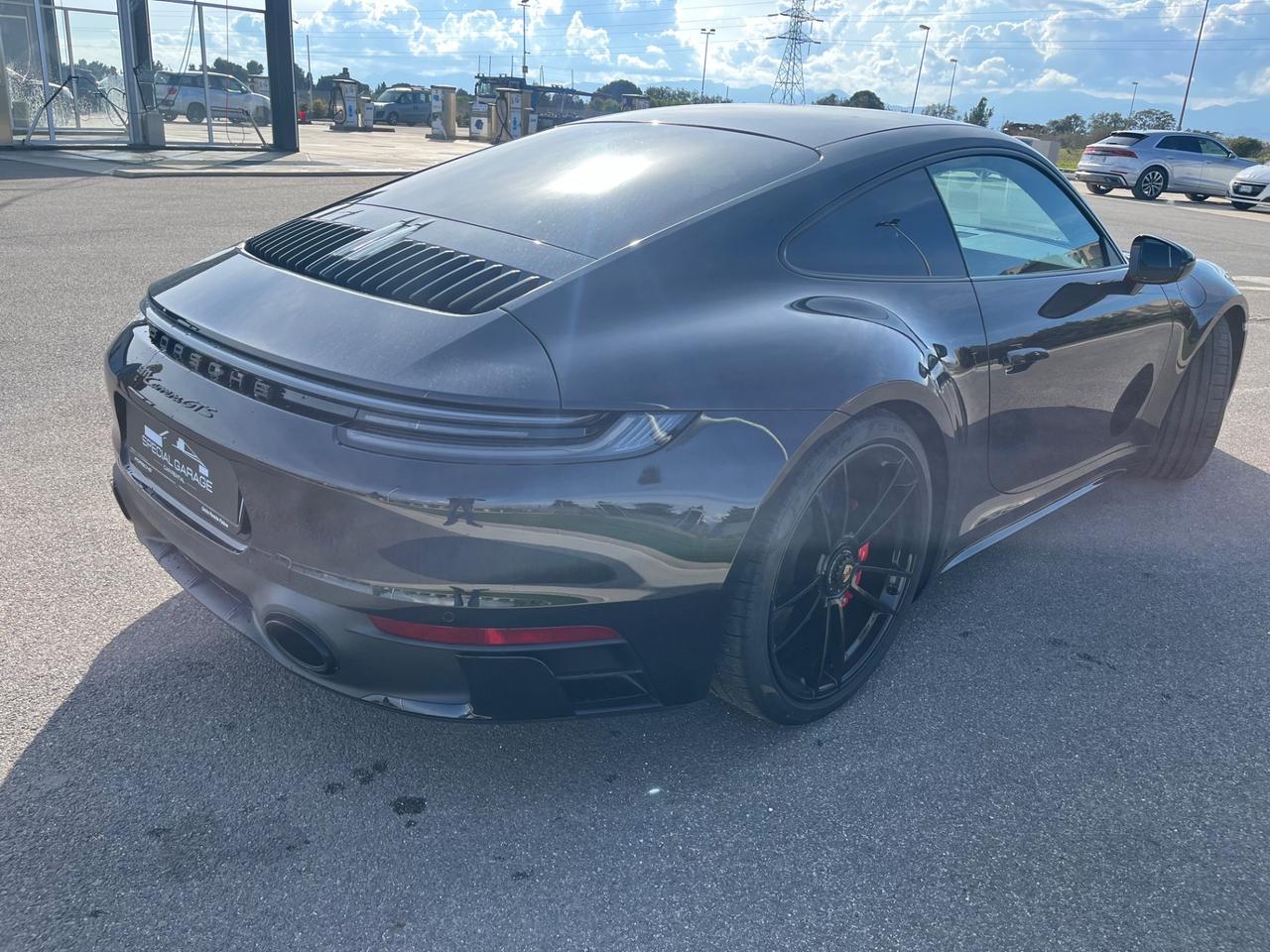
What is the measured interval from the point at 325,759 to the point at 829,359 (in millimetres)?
1486

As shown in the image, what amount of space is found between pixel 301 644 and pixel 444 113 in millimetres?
38339

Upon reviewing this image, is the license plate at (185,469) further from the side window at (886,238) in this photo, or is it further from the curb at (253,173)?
the curb at (253,173)

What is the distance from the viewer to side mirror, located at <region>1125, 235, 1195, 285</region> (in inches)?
136

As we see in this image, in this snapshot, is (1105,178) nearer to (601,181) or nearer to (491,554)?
(601,181)

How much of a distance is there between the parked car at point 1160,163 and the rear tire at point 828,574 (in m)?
22.9

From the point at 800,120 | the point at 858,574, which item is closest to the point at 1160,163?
the point at 800,120

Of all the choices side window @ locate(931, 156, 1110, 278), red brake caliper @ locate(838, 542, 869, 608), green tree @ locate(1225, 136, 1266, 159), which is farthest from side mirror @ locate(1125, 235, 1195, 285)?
green tree @ locate(1225, 136, 1266, 159)

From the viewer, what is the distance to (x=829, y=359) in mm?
2340

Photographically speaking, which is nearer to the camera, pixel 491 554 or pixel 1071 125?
pixel 491 554

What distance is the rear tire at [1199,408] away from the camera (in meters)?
4.17

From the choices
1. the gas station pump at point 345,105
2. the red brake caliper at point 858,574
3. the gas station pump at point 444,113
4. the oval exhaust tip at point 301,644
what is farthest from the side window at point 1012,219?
the gas station pump at point 345,105

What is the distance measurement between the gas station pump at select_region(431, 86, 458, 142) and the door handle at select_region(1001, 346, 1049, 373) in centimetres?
3666

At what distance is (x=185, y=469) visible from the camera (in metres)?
2.33

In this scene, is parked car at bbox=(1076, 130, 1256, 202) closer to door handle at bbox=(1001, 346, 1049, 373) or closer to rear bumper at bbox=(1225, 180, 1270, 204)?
rear bumper at bbox=(1225, 180, 1270, 204)
